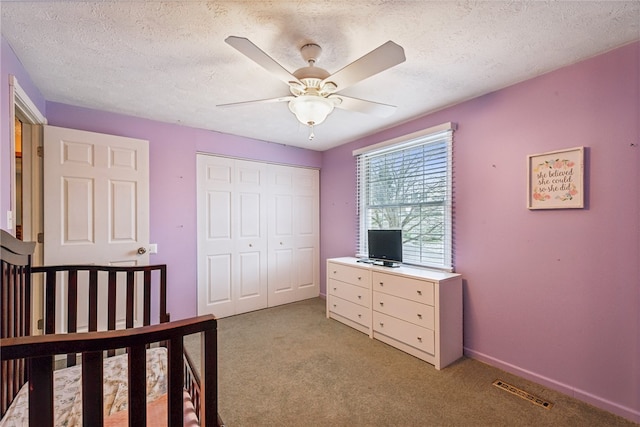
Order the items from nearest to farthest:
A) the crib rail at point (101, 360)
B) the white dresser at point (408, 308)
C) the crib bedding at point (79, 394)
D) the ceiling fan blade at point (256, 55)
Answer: the crib rail at point (101, 360), the crib bedding at point (79, 394), the ceiling fan blade at point (256, 55), the white dresser at point (408, 308)

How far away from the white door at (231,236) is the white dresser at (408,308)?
51.0 inches

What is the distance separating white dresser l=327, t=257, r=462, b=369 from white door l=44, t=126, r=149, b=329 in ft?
7.44

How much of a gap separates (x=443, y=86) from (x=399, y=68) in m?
0.52

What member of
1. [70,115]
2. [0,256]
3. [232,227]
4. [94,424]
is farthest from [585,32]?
[70,115]

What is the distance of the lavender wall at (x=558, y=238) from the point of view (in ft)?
5.74

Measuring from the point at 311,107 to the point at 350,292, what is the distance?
2.16 metres

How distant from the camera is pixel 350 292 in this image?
10.5ft

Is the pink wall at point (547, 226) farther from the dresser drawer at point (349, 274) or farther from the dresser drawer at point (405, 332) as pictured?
the dresser drawer at point (349, 274)

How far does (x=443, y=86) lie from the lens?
2279 mm

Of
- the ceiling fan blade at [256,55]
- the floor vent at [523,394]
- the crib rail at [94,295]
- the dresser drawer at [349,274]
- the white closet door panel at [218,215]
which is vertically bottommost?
the floor vent at [523,394]

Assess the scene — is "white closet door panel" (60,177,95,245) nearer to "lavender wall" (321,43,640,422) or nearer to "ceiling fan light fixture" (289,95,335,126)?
"ceiling fan light fixture" (289,95,335,126)

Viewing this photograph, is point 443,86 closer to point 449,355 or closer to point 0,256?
point 449,355

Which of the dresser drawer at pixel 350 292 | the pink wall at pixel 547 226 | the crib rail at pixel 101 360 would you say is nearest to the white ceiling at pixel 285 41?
the pink wall at pixel 547 226

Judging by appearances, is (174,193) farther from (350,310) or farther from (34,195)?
(350,310)
